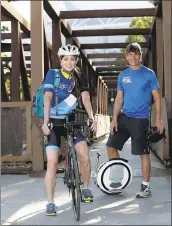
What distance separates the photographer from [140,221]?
13.3ft

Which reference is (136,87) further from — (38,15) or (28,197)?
(38,15)

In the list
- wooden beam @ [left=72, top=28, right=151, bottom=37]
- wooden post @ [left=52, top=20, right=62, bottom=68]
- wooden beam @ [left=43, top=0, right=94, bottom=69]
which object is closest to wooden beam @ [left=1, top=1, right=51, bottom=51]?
wooden beam @ [left=43, top=0, right=94, bottom=69]

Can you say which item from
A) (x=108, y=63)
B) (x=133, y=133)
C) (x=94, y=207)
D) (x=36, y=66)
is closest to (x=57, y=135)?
(x=94, y=207)

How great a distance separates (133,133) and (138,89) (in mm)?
553

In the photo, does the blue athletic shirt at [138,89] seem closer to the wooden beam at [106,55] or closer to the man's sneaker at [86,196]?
the man's sneaker at [86,196]

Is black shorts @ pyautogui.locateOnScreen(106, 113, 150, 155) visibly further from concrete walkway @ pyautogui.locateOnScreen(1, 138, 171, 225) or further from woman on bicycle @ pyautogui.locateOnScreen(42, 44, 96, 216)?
woman on bicycle @ pyautogui.locateOnScreen(42, 44, 96, 216)

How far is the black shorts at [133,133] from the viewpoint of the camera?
5086 mm

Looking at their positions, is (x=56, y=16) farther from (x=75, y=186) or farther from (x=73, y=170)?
(x=75, y=186)

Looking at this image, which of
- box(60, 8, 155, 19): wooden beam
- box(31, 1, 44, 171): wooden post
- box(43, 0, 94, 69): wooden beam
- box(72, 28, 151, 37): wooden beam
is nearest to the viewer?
box(31, 1, 44, 171): wooden post

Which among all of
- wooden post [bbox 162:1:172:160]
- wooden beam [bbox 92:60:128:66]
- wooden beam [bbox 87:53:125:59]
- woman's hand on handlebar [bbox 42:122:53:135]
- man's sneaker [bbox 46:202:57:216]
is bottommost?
man's sneaker [bbox 46:202:57:216]

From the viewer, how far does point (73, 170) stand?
14.4 feet

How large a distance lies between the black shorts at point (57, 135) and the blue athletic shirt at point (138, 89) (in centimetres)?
89

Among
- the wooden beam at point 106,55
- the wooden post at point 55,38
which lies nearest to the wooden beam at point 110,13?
the wooden post at point 55,38

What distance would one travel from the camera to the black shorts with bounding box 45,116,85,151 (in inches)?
173
